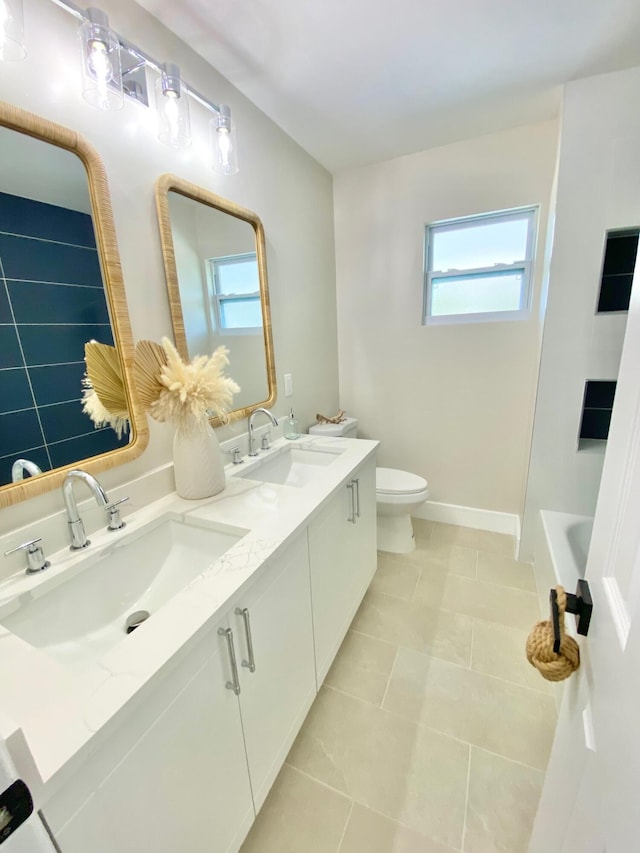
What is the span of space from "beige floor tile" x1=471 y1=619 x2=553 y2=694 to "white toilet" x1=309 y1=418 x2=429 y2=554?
0.65 metres

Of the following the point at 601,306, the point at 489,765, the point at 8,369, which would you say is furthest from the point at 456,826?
the point at 601,306

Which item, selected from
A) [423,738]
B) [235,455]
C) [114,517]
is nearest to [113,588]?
[114,517]

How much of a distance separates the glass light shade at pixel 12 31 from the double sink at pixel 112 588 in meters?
1.19

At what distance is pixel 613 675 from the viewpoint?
50 centimetres

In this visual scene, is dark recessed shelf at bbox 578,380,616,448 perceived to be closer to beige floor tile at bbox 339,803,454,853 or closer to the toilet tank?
the toilet tank

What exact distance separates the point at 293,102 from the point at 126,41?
82 cm

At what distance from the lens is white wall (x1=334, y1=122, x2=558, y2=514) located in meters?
2.02

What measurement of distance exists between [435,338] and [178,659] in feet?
7.26

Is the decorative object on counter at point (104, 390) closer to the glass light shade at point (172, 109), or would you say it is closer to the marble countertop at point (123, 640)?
the marble countertop at point (123, 640)

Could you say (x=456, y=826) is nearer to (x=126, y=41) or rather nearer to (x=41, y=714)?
(x=41, y=714)

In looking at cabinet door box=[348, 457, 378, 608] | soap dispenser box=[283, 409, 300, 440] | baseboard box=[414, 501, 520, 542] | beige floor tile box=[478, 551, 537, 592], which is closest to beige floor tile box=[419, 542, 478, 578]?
beige floor tile box=[478, 551, 537, 592]

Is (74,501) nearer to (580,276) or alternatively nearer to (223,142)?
(223,142)

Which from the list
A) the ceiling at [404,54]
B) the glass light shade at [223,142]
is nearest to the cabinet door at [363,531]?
the glass light shade at [223,142]

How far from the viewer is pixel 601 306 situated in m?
1.80
